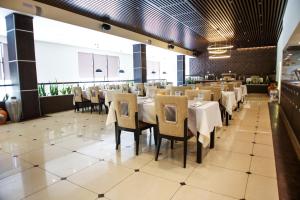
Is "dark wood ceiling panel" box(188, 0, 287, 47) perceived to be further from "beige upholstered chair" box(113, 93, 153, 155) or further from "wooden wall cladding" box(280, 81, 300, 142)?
"beige upholstered chair" box(113, 93, 153, 155)

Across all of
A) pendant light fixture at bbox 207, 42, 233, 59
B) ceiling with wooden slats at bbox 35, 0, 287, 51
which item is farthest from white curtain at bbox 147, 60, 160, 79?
ceiling with wooden slats at bbox 35, 0, 287, 51

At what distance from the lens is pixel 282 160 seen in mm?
3152

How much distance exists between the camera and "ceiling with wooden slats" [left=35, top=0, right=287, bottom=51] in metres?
5.94

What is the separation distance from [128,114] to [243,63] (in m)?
14.7

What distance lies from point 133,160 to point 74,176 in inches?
36.8

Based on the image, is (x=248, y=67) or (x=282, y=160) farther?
(x=248, y=67)

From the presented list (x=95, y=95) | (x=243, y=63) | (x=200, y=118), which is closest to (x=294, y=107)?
(x=200, y=118)

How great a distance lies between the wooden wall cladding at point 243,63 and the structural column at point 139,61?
25.3ft

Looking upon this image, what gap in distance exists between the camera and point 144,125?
3.59m

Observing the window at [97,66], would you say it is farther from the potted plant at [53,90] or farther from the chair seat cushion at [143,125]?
the chair seat cushion at [143,125]

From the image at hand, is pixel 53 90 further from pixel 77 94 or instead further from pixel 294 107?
pixel 294 107

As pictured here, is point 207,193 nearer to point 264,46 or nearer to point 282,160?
point 282,160

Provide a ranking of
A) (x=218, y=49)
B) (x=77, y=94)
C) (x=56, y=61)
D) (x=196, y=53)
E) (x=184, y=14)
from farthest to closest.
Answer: (x=196, y=53), (x=56, y=61), (x=218, y=49), (x=77, y=94), (x=184, y=14)

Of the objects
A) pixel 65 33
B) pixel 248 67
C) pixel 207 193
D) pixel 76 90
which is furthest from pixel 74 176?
pixel 248 67
